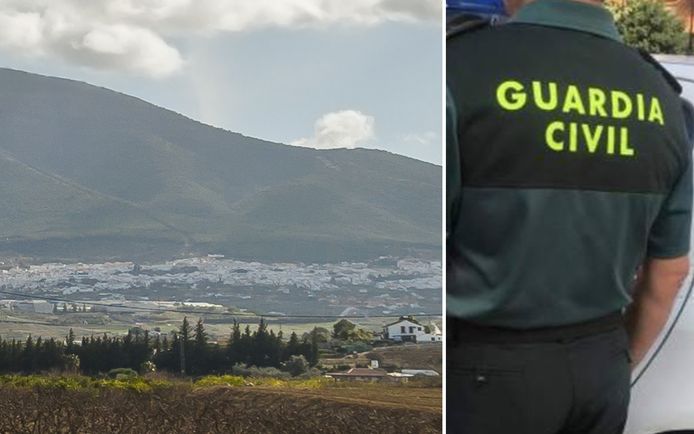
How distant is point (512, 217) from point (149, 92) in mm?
1295

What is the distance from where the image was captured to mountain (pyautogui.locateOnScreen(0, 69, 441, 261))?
258 cm

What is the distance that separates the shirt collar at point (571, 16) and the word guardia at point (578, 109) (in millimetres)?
154

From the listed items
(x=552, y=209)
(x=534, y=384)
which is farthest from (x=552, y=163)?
(x=534, y=384)

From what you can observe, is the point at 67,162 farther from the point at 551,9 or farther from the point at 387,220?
the point at 551,9

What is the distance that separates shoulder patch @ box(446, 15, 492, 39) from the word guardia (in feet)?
0.55

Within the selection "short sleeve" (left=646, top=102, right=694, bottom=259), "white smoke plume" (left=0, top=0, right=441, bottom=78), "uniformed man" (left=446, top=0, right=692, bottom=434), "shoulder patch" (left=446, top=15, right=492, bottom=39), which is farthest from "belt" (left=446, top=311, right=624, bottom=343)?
"white smoke plume" (left=0, top=0, right=441, bottom=78)

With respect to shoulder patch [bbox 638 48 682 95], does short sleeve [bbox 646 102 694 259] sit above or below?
below

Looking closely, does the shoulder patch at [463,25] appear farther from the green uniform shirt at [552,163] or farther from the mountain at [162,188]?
the mountain at [162,188]

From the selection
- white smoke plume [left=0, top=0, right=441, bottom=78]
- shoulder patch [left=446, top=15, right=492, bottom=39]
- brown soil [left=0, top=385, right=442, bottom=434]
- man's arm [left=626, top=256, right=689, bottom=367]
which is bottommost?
brown soil [left=0, top=385, right=442, bottom=434]

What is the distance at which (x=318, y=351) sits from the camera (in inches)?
99.7

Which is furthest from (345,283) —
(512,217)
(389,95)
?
(512,217)

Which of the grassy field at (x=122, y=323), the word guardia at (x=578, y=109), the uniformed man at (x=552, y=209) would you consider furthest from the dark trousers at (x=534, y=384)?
the grassy field at (x=122, y=323)

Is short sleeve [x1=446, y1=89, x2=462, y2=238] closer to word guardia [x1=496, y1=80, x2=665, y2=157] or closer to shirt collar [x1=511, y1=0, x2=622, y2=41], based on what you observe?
word guardia [x1=496, y1=80, x2=665, y2=157]

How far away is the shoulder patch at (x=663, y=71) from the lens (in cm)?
194
